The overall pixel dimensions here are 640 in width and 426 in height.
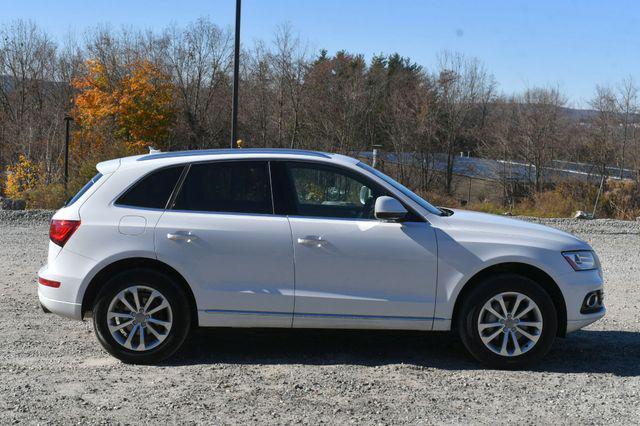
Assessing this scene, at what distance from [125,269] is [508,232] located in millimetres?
3052

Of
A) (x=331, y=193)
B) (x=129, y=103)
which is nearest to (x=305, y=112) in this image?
(x=129, y=103)

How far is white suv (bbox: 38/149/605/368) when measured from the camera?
5910mm

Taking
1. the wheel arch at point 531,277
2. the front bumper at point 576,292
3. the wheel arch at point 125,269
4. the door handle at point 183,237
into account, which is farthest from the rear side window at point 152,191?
the front bumper at point 576,292

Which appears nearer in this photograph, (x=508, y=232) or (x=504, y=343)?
(x=504, y=343)

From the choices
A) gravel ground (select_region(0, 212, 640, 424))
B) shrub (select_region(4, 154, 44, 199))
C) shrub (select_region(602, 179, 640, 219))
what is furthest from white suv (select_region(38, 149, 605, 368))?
shrub (select_region(602, 179, 640, 219))

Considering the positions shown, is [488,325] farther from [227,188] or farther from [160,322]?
[160,322]

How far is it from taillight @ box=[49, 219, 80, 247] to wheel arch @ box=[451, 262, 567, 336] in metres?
3.07

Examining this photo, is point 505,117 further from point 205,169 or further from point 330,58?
point 205,169

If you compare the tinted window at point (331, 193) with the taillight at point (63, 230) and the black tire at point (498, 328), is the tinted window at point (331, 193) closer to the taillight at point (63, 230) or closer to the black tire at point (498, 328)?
the black tire at point (498, 328)

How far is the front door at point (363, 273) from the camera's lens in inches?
233

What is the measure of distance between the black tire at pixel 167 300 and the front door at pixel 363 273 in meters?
0.89

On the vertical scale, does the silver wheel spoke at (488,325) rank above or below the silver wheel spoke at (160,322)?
above

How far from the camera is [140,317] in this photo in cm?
593

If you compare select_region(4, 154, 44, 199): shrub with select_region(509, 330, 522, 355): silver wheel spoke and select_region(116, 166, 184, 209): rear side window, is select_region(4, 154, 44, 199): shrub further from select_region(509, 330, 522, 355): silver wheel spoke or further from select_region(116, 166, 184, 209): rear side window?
select_region(509, 330, 522, 355): silver wheel spoke
